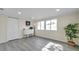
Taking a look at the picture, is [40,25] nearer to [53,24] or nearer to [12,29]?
[53,24]

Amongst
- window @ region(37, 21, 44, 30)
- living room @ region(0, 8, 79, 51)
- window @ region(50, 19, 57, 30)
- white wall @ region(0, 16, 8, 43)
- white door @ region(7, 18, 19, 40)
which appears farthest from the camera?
window @ region(37, 21, 44, 30)

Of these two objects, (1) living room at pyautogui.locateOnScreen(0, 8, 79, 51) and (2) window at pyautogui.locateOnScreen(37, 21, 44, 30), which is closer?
(1) living room at pyautogui.locateOnScreen(0, 8, 79, 51)

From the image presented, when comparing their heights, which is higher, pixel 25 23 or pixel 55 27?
pixel 25 23

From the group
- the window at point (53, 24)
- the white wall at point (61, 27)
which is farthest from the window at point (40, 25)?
the window at point (53, 24)

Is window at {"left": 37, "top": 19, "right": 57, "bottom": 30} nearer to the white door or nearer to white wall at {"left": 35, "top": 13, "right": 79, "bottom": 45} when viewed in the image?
white wall at {"left": 35, "top": 13, "right": 79, "bottom": 45}

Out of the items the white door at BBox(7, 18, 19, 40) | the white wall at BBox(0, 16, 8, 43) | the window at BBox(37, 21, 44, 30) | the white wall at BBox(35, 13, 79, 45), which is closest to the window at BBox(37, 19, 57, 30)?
the window at BBox(37, 21, 44, 30)

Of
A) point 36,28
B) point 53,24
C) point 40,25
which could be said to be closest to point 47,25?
point 53,24
